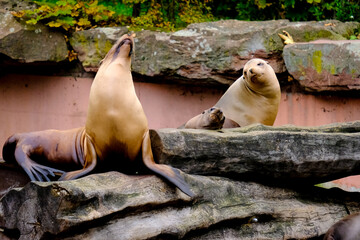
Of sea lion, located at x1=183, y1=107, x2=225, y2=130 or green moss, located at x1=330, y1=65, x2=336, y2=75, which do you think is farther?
green moss, located at x1=330, y1=65, x2=336, y2=75

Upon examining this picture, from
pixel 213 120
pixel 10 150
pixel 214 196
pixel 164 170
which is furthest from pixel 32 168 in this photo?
pixel 213 120

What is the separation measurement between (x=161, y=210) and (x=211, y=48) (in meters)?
3.83

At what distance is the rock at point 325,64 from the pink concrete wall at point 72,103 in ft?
1.19

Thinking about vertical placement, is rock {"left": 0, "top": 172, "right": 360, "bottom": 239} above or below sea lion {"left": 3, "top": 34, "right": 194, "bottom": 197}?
below

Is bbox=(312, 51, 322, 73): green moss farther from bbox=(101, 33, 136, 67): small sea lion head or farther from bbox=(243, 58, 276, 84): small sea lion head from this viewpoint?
bbox=(101, 33, 136, 67): small sea lion head

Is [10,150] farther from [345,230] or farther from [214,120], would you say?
[345,230]

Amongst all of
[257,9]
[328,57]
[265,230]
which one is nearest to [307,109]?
[328,57]

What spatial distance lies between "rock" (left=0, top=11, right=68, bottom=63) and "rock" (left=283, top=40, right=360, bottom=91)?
3016 millimetres

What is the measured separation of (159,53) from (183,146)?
320 centimetres

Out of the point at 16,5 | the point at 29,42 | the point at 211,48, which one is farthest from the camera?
the point at 16,5

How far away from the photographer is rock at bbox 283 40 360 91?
24.3ft

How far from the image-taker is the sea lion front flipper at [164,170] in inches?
179

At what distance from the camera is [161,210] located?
4461mm

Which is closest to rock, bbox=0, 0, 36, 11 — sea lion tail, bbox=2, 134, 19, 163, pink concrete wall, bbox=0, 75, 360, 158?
pink concrete wall, bbox=0, 75, 360, 158
